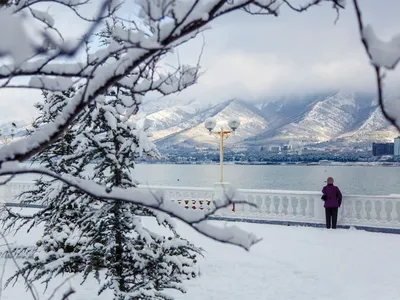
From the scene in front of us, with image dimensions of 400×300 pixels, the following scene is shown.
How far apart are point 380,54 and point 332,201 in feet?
36.1

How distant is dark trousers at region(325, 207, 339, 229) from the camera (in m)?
12.0

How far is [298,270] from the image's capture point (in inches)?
325

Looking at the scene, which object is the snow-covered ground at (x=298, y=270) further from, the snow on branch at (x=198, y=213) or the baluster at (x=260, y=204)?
the snow on branch at (x=198, y=213)

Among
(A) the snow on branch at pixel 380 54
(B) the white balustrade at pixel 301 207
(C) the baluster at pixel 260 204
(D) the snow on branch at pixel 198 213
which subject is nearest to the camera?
(A) the snow on branch at pixel 380 54

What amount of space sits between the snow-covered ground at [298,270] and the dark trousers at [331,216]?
0.58 m

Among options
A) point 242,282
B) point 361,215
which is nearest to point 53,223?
point 242,282

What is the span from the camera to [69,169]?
25.5ft

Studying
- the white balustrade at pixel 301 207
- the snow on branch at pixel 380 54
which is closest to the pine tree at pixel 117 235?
the snow on branch at pixel 380 54

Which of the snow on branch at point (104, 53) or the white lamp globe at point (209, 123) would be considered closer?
the snow on branch at point (104, 53)

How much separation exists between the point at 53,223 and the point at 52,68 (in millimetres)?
6001

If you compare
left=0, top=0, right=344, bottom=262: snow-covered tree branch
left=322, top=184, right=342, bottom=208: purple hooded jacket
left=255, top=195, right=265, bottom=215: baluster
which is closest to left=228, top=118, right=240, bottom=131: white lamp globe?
left=255, top=195, right=265, bottom=215: baluster

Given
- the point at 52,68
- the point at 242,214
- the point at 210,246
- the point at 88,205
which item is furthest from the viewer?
the point at 242,214

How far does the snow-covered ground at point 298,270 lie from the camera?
7004mm

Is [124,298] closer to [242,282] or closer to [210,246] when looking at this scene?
[242,282]
